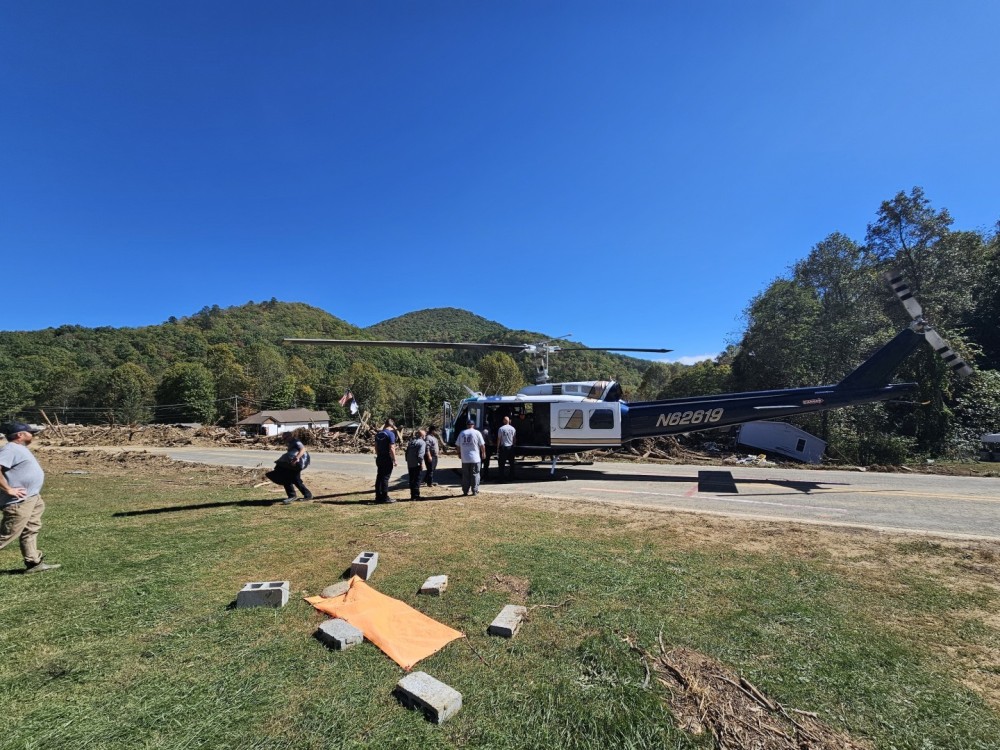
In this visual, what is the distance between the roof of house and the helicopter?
61.4 m

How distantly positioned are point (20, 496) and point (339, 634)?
4.51 metres

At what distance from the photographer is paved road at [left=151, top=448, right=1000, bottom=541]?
7.61 m

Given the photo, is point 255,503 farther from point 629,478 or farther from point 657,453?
point 657,453

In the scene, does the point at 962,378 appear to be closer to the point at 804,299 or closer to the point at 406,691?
the point at 804,299

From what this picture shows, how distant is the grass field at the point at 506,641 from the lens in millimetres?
2596

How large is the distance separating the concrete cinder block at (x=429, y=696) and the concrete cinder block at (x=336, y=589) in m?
1.82

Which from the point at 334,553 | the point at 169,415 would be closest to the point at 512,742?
the point at 334,553

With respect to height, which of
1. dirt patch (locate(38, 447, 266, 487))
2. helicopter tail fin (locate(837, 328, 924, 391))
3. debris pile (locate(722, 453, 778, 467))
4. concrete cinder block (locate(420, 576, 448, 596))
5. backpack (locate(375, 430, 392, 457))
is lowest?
dirt patch (locate(38, 447, 266, 487))

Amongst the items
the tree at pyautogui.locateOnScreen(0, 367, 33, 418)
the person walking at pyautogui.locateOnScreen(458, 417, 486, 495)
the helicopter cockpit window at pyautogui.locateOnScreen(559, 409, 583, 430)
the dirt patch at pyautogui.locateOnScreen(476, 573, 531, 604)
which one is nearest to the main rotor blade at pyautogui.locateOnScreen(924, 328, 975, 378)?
the helicopter cockpit window at pyautogui.locateOnScreen(559, 409, 583, 430)

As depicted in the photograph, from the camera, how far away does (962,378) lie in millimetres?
21047

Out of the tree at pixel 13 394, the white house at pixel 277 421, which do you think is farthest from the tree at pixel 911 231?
the tree at pixel 13 394

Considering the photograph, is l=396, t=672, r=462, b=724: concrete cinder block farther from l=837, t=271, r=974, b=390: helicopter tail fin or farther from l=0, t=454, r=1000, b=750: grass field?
l=837, t=271, r=974, b=390: helicopter tail fin

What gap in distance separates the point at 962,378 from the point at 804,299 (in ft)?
33.5

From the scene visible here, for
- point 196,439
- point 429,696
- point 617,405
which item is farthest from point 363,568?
point 196,439
